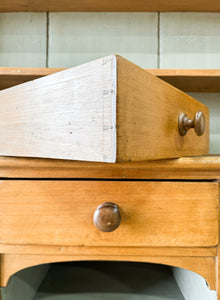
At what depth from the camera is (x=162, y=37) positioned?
85 cm

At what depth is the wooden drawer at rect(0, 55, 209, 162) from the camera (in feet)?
0.87

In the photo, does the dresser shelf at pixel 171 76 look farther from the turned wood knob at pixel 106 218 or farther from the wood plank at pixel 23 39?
the turned wood knob at pixel 106 218

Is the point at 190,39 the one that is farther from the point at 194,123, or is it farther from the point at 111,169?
the point at 111,169

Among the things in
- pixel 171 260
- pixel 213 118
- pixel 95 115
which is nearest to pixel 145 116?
pixel 95 115

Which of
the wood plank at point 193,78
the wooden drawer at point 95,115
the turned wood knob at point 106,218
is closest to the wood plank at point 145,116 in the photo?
the wooden drawer at point 95,115

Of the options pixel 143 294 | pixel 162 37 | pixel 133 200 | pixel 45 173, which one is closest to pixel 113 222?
pixel 133 200

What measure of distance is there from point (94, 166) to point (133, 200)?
10 centimetres

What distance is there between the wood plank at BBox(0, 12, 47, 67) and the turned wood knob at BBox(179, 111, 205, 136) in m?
0.66

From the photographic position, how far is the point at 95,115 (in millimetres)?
277

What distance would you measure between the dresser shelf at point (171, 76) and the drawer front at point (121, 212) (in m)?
0.37

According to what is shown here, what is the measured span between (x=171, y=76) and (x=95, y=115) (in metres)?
0.47

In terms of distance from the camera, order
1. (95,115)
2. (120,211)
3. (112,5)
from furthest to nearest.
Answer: (112,5), (120,211), (95,115)

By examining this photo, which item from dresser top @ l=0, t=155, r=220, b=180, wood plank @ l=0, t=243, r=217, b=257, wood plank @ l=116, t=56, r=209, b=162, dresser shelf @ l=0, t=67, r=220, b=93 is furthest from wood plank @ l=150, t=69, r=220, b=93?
wood plank @ l=0, t=243, r=217, b=257

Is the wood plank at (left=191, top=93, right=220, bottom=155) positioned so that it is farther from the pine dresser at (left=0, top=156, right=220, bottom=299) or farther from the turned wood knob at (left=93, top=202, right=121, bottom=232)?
the turned wood knob at (left=93, top=202, right=121, bottom=232)
